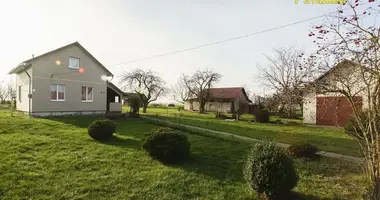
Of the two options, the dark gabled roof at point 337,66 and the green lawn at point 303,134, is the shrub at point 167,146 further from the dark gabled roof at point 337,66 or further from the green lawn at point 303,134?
the green lawn at point 303,134

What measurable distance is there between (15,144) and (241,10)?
10.9 m

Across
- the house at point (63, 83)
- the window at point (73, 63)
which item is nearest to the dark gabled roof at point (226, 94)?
the house at point (63, 83)

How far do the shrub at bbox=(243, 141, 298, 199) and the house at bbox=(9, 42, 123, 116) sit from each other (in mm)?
16801

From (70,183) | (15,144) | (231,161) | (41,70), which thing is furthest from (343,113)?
(41,70)

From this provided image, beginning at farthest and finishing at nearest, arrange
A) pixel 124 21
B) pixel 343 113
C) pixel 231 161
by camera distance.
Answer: pixel 343 113
pixel 124 21
pixel 231 161

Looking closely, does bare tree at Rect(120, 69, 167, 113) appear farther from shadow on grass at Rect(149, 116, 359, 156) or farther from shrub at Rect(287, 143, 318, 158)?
shrub at Rect(287, 143, 318, 158)

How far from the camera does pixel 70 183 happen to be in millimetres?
5605

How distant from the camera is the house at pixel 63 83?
16.3 meters

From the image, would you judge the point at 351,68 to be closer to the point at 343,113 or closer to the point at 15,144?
the point at 15,144

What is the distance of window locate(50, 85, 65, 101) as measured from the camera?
57.0 feet

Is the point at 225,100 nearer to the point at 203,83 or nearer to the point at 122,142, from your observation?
the point at 203,83

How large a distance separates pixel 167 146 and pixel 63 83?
570 inches

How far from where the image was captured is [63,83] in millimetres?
17906

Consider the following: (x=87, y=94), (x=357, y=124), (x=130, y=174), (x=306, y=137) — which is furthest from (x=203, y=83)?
(x=130, y=174)
